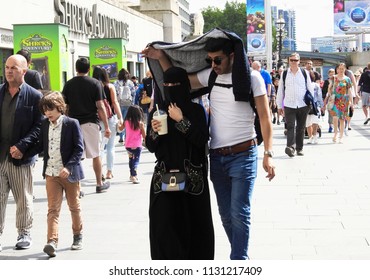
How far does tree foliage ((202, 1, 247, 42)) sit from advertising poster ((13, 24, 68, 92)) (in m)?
143

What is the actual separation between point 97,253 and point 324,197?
3685 mm

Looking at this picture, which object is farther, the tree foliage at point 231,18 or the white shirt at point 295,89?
the tree foliage at point 231,18

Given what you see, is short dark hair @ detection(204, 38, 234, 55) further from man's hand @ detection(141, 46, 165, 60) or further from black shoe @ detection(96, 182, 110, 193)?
A: black shoe @ detection(96, 182, 110, 193)

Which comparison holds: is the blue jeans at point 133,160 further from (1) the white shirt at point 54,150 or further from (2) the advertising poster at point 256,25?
(2) the advertising poster at point 256,25

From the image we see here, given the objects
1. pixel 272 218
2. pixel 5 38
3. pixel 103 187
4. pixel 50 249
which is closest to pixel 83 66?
pixel 103 187

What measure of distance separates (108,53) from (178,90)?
1751cm

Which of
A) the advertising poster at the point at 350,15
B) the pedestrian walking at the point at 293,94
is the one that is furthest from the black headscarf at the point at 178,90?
the advertising poster at the point at 350,15

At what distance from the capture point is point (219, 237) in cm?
736

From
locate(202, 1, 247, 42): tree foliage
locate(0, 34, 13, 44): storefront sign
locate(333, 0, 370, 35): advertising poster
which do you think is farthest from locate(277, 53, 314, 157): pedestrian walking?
locate(202, 1, 247, 42): tree foliage

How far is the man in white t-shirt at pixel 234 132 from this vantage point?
548 cm

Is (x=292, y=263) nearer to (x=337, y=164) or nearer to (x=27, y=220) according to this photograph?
(x=27, y=220)

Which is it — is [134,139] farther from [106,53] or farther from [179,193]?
[106,53]

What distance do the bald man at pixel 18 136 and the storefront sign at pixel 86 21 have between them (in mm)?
20575

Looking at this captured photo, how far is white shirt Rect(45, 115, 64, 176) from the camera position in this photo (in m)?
6.92
